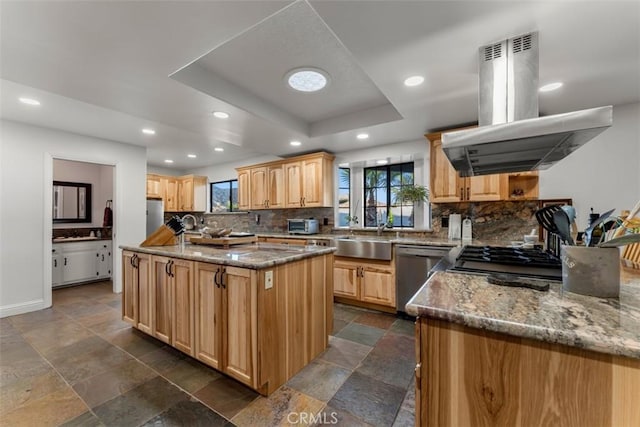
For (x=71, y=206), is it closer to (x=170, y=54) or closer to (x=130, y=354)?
(x=130, y=354)

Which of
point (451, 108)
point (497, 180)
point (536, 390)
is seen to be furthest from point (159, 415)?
point (497, 180)

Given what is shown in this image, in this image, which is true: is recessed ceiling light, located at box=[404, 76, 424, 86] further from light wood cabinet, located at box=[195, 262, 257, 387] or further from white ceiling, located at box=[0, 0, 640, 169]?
light wood cabinet, located at box=[195, 262, 257, 387]

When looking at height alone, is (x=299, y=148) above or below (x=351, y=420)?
above

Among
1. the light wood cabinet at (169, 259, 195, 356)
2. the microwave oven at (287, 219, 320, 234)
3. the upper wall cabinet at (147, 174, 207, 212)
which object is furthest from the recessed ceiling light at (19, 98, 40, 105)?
the upper wall cabinet at (147, 174, 207, 212)

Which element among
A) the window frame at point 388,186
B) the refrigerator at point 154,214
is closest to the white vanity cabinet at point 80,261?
the refrigerator at point 154,214

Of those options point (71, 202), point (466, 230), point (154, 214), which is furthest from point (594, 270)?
point (71, 202)

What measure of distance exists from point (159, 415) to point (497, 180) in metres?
3.66

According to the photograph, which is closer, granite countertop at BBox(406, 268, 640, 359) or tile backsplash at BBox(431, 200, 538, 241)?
granite countertop at BBox(406, 268, 640, 359)

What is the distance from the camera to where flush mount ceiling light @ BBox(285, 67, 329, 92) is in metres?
2.29

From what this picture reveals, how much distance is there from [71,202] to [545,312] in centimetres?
717

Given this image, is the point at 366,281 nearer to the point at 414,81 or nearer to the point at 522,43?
the point at 414,81

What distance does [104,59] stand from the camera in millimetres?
1873

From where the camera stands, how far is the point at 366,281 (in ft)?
11.0

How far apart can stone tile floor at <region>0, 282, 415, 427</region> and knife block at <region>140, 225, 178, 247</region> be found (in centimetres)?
94
